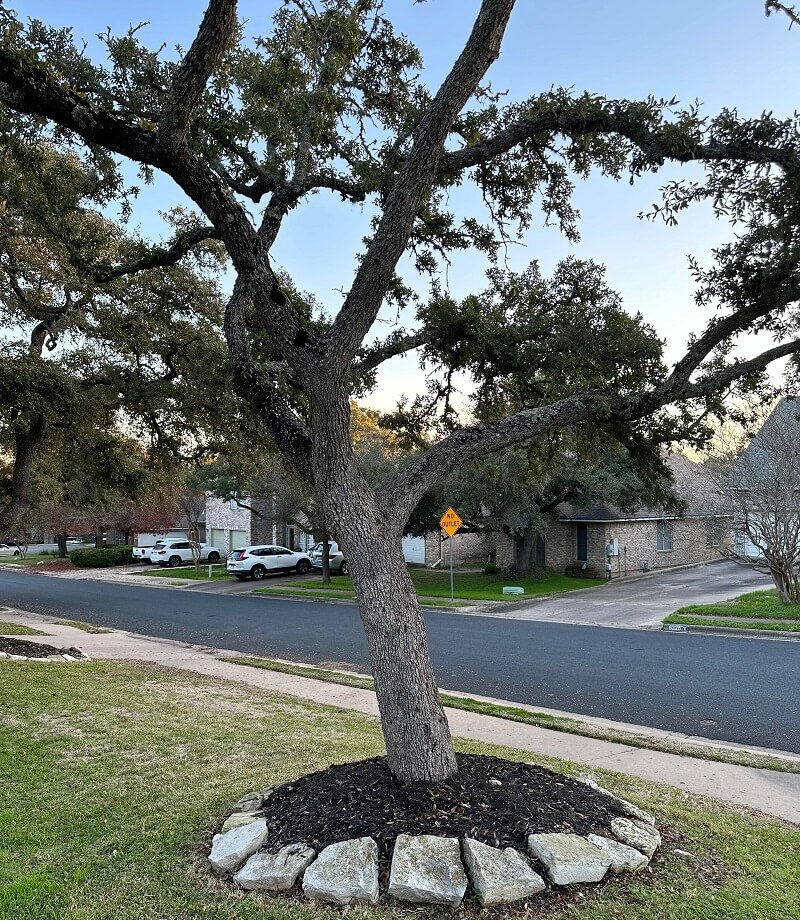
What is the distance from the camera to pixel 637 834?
4.35m

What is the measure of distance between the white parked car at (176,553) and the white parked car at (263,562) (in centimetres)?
865

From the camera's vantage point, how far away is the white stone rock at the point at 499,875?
3660 millimetres

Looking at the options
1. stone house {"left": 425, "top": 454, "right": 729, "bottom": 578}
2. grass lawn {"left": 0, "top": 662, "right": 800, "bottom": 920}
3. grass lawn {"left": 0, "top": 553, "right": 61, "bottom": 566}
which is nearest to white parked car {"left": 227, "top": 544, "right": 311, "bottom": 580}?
stone house {"left": 425, "top": 454, "right": 729, "bottom": 578}

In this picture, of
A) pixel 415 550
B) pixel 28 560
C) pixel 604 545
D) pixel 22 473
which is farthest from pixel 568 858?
pixel 28 560

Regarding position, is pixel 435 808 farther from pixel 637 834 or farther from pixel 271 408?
pixel 271 408

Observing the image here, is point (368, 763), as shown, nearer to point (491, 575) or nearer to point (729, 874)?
point (729, 874)

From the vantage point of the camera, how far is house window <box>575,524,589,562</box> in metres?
29.4

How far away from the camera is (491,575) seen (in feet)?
99.7

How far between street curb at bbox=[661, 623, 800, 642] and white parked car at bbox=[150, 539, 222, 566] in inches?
1205

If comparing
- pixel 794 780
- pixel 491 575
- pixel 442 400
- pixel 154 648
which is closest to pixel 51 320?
pixel 154 648

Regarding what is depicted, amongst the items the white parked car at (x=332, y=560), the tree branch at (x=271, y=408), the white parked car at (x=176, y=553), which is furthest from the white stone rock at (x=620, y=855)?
the white parked car at (x=176, y=553)

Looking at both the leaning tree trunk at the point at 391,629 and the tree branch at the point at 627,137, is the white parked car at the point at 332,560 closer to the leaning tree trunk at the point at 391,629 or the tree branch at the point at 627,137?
the tree branch at the point at 627,137

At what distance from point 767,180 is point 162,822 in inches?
246

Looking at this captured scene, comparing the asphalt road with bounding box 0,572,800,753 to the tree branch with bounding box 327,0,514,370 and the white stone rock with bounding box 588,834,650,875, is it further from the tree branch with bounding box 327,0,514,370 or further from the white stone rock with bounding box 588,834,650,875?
the tree branch with bounding box 327,0,514,370
